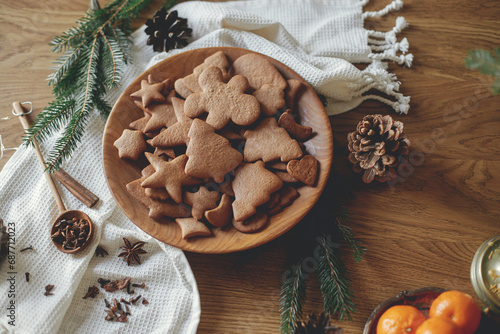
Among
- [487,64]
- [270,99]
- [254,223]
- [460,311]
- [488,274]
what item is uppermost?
[487,64]

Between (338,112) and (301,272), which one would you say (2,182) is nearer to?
(301,272)

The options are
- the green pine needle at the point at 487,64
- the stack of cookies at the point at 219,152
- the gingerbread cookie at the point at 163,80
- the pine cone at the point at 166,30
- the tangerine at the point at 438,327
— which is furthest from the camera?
the pine cone at the point at 166,30

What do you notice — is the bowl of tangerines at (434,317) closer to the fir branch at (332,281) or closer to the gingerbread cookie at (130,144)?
the fir branch at (332,281)

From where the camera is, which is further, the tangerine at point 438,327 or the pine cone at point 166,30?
the pine cone at point 166,30

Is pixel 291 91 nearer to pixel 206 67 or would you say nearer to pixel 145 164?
pixel 206 67

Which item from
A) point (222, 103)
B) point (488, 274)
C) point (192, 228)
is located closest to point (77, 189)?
point (192, 228)

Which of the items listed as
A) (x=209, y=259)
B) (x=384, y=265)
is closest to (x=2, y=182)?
(x=209, y=259)

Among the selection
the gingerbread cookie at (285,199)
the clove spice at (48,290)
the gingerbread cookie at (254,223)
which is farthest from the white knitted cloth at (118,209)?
the gingerbread cookie at (285,199)

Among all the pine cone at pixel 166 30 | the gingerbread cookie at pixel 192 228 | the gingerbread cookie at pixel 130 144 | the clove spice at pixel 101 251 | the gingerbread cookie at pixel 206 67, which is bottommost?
the clove spice at pixel 101 251
